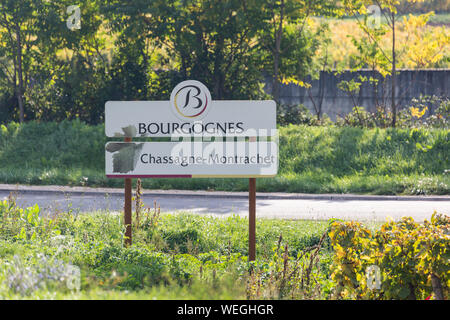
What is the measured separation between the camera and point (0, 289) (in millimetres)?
4980

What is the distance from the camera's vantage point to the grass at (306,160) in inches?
574

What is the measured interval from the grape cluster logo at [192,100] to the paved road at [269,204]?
10.8 feet

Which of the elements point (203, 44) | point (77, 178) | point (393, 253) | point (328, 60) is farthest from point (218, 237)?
point (328, 60)

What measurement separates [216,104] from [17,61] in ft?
43.3

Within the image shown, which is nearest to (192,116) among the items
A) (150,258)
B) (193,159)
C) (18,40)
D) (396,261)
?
(193,159)

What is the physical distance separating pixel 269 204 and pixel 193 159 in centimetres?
520

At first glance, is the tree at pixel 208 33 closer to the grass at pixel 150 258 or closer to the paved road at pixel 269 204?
the paved road at pixel 269 204

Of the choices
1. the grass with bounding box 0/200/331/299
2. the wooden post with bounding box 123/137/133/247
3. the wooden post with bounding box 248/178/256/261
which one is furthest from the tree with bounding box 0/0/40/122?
the wooden post with bounding box 248/178/256/261

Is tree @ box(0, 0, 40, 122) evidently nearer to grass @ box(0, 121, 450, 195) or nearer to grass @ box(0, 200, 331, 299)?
grass @ box(0, 121, 450, 195)

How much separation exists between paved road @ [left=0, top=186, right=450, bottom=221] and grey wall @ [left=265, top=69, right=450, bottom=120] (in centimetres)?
724

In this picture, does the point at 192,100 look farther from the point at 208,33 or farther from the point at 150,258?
the point at 208,33

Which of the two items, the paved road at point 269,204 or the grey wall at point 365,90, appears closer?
the paved road at point 269,204

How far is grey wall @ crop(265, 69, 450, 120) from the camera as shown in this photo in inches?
800

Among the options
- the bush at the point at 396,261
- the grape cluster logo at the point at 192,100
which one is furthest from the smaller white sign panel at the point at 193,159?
the bush at the point at 396,261
